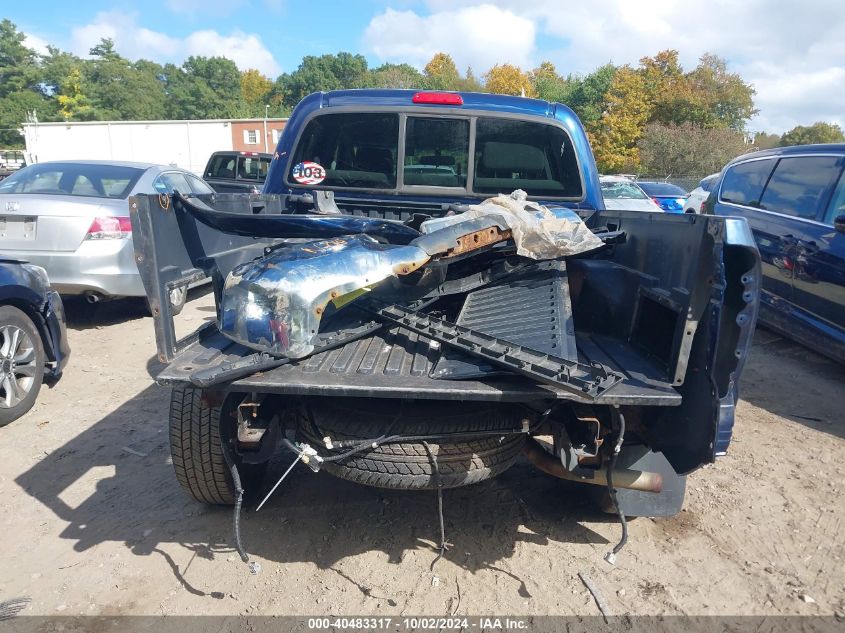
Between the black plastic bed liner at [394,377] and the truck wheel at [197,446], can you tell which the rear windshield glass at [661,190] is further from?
the truck wheel at [197,446]

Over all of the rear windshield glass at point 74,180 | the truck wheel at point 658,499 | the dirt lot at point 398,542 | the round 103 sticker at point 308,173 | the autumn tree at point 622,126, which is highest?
the autumn tree at point 622,126

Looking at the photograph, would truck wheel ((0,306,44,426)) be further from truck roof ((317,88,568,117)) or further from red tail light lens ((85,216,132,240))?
truck roof ((317,88,568,117))

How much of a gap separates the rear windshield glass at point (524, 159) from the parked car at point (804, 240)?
244 centimetres

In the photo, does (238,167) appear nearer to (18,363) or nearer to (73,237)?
(73,237)

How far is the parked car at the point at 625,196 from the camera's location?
12.8 m

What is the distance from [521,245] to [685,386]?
3.01 feet

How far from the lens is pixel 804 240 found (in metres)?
5.00

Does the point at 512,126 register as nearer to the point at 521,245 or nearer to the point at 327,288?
the point at 521,245

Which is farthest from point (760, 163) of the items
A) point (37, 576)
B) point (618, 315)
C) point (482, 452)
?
point (37, 576)

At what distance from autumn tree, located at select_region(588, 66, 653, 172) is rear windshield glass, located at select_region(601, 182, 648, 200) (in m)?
25.9

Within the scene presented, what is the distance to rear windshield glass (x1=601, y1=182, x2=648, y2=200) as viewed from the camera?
45.5 ft

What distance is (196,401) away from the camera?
8.98 feet

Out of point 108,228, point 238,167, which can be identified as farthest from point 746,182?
point 238,167


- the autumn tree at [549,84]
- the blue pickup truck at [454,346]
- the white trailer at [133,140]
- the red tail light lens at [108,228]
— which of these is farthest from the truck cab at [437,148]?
the autumn tree at [549,84]
